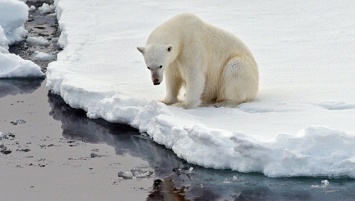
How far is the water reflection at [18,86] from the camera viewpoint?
1057cm

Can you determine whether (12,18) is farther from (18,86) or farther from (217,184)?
(217,184)

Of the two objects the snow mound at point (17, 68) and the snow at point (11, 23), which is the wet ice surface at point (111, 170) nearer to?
the snow mound at point (17, 68)

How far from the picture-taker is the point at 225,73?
9.06 metres

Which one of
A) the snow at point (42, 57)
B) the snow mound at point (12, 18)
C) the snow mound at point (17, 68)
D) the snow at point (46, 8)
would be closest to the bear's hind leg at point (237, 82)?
the snow mound at point (17, 68)

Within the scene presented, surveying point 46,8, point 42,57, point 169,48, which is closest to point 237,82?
point 169,48

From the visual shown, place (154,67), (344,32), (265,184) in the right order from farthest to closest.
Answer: (344,32) < (154,67) < (265,184)

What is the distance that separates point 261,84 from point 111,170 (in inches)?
124

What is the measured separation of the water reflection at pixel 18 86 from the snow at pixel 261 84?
0.35 m

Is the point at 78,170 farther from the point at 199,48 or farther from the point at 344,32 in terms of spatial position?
the point at 344,32

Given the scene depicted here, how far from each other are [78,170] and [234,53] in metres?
2.57

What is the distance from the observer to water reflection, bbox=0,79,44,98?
34.7 ft

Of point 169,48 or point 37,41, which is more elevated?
point 169,48

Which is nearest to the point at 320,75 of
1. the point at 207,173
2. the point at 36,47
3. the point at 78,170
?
the point at 207,173

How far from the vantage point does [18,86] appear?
427 inches
